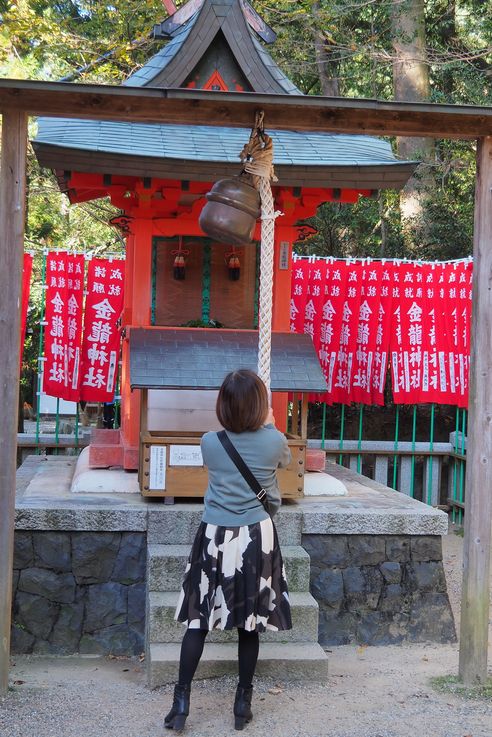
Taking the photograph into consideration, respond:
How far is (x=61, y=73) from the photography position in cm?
1552

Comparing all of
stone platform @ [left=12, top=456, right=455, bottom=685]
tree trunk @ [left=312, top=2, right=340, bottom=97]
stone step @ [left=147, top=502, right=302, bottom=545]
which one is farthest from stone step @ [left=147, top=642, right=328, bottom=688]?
tree trunk @ [left=312, top=2, right=340, bottom=97]

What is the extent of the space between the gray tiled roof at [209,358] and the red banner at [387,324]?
2.70m

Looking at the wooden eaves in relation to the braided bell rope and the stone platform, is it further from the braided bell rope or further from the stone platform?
the stone platform

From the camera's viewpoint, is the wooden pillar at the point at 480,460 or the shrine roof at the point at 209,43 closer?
the wooden pillar at the point at 480,460

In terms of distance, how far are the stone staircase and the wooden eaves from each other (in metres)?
2.85

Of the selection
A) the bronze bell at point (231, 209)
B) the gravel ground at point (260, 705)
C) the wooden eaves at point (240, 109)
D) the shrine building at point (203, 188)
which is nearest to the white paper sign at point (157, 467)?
the shrine building at point (203, 188)

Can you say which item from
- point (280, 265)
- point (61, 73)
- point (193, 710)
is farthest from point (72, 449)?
point (61, 73)

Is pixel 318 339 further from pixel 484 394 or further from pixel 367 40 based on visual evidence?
pixel 367 40

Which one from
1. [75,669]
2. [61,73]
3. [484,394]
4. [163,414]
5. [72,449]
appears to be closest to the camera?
[484,394]

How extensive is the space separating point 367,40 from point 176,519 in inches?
525

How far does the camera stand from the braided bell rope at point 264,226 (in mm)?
4449

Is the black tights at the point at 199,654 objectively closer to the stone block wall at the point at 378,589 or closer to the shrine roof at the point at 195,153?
the stone block wall at the point at 378,589

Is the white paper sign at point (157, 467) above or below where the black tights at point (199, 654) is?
above

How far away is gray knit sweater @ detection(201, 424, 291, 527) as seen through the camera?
4035 millimetres
